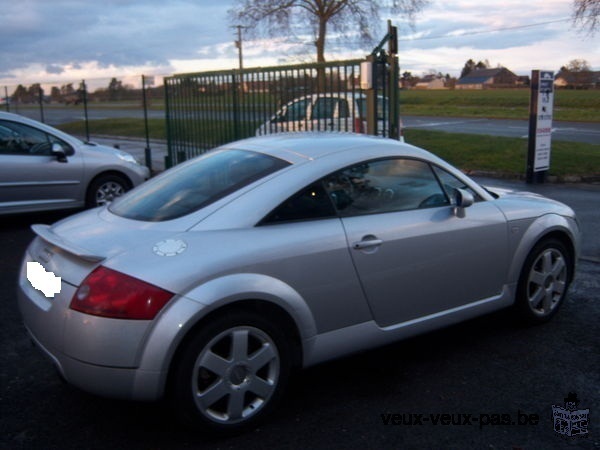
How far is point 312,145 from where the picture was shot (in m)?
4.12

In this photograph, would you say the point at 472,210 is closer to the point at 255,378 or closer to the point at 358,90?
the point at 255,378

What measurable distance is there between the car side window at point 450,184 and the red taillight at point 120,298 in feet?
7.10

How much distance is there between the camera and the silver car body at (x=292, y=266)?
308cm

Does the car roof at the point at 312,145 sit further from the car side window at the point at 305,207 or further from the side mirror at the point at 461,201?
the side mirror at the point at 461,201

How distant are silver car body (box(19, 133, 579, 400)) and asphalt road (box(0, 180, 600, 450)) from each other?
0.30 metres

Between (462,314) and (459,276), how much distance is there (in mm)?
283

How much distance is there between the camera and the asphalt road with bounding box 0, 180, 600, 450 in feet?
10.9

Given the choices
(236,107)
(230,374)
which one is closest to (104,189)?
(236,107)

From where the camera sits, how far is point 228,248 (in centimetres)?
330


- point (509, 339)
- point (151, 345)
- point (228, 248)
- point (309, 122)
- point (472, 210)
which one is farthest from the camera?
point (309, 122)

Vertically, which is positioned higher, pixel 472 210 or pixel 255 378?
pixel 472 210

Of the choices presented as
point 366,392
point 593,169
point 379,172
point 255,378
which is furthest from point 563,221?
point 593,169

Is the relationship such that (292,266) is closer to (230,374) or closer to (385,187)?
(230,374)

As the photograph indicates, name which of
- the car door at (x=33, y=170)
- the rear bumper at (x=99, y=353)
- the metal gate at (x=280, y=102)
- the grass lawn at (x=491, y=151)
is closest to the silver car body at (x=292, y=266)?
the rear bumper at (x=99, y=353)
